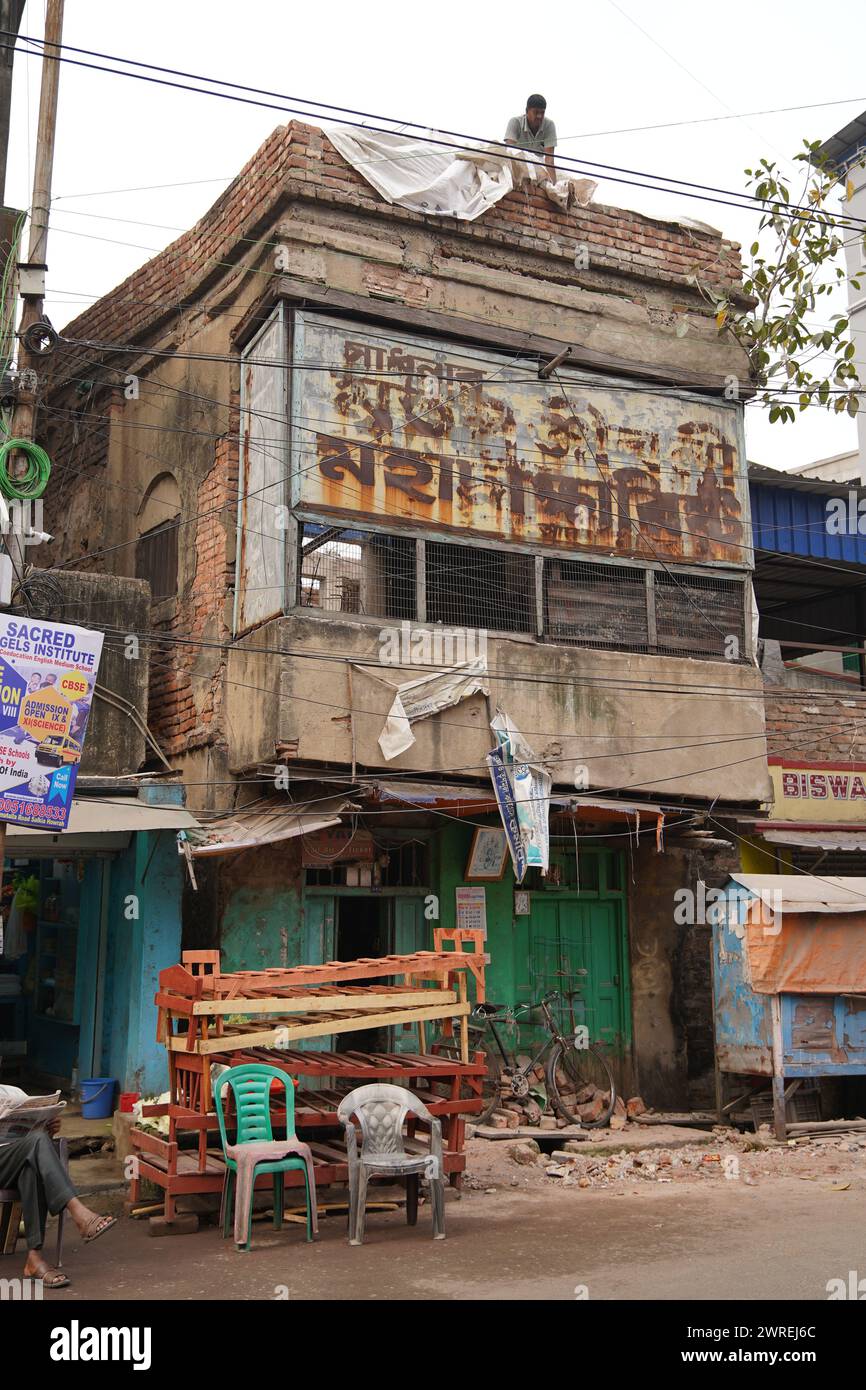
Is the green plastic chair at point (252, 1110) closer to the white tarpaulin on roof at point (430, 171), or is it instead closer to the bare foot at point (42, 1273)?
the bare foot at point (42, 1273)

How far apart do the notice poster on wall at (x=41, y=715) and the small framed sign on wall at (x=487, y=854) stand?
570 cm

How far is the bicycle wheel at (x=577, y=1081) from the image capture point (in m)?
13.5

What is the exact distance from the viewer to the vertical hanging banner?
12.5 metres

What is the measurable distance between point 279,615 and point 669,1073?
749 cm

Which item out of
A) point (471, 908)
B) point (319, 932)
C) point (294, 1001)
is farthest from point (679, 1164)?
point (294, 1001)

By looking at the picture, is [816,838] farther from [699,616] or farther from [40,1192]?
[40,1192]

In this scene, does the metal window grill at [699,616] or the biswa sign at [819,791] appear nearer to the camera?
the metal window grill at [699,616]

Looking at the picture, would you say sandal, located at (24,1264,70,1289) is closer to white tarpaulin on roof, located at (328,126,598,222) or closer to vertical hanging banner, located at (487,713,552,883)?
vertical hanging banner, located at (487,713,552,883)

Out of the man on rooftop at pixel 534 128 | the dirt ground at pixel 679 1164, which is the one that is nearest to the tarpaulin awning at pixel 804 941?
the dirt ground at pixel 679 1164

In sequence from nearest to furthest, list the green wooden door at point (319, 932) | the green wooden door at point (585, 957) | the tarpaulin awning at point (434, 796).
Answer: the tarpaulin awning at point (434, 796) → the green wooden door at point (319, 932) → the green wooden door at point (585, 957)

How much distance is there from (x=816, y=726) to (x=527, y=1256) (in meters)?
Answer: 10.1
